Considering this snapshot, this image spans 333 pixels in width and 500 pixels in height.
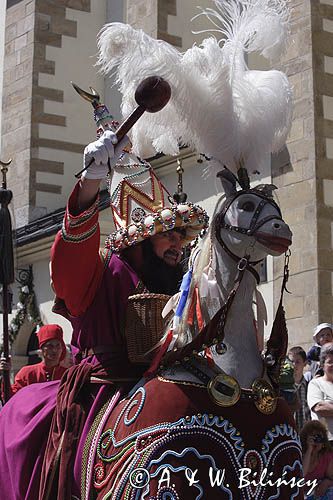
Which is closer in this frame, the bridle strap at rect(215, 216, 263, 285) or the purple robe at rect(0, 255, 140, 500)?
the bridle strap at rect(215, 216, 263, 285)

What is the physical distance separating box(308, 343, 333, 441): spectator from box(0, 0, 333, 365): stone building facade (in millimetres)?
2247

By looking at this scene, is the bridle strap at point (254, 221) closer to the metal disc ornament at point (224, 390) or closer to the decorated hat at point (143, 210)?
the decorated hat at point (143, 210)

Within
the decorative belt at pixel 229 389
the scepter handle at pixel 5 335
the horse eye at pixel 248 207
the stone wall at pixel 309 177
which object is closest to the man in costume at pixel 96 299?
the decorative belt at pixel 229 389

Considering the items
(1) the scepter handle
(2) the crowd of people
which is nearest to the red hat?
(1) the scepter handle

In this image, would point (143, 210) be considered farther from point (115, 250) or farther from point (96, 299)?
point (96, 299)

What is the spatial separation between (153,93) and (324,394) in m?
3.46

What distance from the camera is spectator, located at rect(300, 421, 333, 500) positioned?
20.9 feet

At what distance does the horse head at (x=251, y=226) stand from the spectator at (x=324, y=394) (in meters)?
2.97

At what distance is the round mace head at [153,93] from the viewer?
4.17 m

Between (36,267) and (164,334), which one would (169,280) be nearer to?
(164,334)

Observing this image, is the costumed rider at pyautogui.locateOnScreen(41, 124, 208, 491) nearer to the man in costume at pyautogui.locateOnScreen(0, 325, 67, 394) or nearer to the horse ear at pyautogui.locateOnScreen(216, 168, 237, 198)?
the horse ear at pyautogui.locateOnScreen(216, 168, 237, 198)

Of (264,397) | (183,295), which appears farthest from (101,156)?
(264,397)

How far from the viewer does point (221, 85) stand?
4.40m

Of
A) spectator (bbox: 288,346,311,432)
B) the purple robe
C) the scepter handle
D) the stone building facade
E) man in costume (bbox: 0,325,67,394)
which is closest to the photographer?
the purple robe
